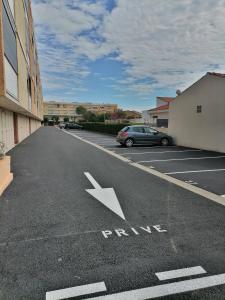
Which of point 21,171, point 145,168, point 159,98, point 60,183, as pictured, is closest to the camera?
point 60,183

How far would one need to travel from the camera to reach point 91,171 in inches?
347

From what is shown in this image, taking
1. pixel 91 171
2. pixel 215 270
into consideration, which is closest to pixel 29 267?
pixel 215 270

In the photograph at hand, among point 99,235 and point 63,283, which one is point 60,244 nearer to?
point 99,235

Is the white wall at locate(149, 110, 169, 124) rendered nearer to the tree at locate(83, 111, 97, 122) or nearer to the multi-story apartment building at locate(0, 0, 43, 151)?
the multi-story apartment building at locate(0, 0, 43, 151)

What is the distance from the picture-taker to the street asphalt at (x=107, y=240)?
2.75 m

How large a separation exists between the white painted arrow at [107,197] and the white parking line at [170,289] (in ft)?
6.35

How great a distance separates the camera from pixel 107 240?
373cm

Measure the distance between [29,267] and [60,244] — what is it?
64cm

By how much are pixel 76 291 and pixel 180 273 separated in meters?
1.25

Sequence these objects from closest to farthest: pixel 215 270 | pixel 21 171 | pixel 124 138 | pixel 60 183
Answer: pixel 215 270, pixel 60 183, pixel 21 171, pixel 124 138

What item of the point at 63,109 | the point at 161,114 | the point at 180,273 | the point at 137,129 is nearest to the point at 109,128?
the point at 161,114

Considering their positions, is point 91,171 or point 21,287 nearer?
point 21,287

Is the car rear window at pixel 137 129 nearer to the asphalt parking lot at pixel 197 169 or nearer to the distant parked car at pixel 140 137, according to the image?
the distant parked car at pixel 140 137

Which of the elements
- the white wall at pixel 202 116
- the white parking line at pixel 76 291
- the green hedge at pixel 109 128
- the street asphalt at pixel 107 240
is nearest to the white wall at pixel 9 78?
the street asphalt at pixel 107 240
